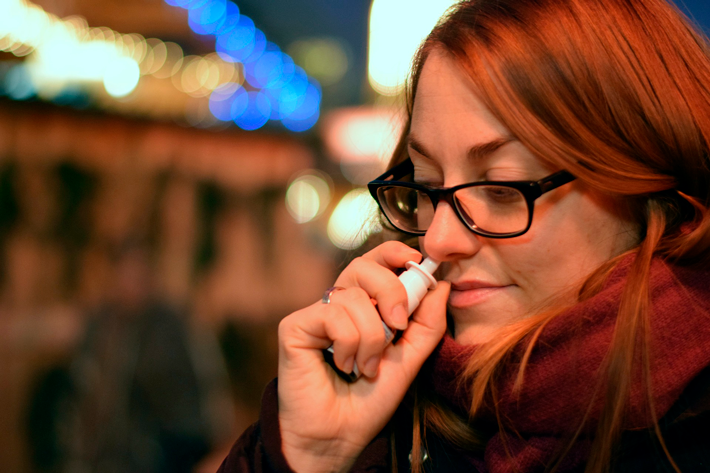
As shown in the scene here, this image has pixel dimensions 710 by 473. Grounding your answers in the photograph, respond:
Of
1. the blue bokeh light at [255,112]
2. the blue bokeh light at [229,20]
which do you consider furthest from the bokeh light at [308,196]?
the blue bokeh light at [229,20]

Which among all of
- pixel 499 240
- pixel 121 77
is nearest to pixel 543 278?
pixel 499 240

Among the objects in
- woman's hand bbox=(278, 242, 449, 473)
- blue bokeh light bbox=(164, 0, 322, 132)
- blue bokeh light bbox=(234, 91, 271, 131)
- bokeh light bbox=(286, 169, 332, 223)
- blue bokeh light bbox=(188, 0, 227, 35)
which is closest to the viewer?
woman's hand bbox=(278, 242, 449, 473)

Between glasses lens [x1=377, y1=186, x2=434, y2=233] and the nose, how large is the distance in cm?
10

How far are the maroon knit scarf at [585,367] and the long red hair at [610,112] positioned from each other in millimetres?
24

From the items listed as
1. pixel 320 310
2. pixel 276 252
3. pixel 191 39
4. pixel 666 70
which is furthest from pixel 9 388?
pixel 666 70

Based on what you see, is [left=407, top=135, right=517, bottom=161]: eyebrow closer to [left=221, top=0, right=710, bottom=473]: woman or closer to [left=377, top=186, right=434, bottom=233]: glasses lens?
[left=221, top=0, right=710, bottom=473]: woman

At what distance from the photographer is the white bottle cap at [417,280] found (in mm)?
858

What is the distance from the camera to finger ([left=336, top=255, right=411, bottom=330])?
817mm

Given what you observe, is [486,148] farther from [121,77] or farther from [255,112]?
[255,112]

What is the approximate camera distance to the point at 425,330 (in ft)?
2.91

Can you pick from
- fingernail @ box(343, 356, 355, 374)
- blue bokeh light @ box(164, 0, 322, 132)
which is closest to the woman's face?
fingernail @ box(343, 356, 355, 374)

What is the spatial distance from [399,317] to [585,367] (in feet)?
0.94

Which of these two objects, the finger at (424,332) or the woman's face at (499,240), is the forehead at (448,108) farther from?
the finger at (424,332)

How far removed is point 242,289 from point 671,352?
304cm
